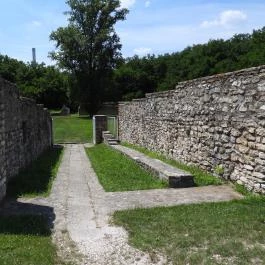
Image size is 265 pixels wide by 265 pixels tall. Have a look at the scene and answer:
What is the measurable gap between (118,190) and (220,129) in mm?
2489

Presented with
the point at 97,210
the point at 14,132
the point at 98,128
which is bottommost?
the point at 97,210

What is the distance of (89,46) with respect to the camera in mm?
46969

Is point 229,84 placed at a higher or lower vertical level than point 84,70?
lower

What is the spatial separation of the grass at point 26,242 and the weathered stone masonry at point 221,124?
3.83 m

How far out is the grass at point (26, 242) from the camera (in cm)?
529

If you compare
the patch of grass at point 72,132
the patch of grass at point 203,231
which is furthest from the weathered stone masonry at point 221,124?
the patch of grass at point 72,132

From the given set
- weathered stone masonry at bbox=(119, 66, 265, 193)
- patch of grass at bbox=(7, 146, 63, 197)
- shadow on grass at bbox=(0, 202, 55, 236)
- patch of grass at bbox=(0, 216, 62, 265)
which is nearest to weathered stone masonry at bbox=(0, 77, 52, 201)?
patch of grass at bbox=(7, 146, 63, 197)

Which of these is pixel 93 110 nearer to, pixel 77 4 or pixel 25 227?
pixel 77 4

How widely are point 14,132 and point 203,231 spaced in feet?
21.3

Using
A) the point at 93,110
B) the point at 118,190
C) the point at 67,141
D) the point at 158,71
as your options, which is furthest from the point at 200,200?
the point at 158,71

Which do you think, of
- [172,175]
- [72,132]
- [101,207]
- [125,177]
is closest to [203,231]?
[101,207]

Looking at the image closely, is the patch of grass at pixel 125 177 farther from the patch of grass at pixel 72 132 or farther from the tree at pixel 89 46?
the tree at pixel 89 46

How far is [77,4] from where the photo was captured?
47500mm

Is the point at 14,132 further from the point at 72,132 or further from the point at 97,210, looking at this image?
the point at 72,132
